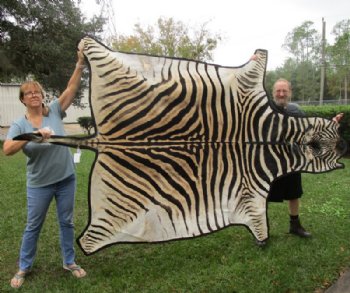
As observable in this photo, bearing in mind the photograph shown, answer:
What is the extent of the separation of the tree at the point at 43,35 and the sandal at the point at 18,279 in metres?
13.4

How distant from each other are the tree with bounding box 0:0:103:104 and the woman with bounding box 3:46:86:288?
1312cm

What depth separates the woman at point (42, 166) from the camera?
326 cm

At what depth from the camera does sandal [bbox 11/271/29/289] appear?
3.47m

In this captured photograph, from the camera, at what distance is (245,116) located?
12.1ft

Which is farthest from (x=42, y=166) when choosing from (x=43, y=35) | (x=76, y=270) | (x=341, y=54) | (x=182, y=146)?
(x=341, y=54)

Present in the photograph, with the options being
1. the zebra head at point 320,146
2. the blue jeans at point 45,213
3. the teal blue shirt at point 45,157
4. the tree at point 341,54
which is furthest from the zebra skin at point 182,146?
the tree at point 341,54

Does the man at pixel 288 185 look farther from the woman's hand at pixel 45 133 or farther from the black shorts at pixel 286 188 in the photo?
the woman's hand at pixel 45 133

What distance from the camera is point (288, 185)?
4516mm

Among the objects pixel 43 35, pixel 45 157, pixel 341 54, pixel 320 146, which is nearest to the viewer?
pixel 45 157

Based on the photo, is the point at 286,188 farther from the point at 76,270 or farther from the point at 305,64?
the point at 305,64

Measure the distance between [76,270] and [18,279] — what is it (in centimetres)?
51

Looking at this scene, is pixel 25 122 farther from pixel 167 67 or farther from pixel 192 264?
pixel 192 264

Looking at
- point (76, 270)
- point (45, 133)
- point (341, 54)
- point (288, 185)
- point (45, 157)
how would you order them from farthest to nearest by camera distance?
Answer: point (341, 54) → point (288, 185) → point (76, 270) → point (45, 157) → point (45, 133)

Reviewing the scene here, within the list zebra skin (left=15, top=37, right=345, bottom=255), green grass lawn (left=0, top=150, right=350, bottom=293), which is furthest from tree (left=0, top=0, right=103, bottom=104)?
zebra skin (left=15, top=37, right=345, bottom=255)
